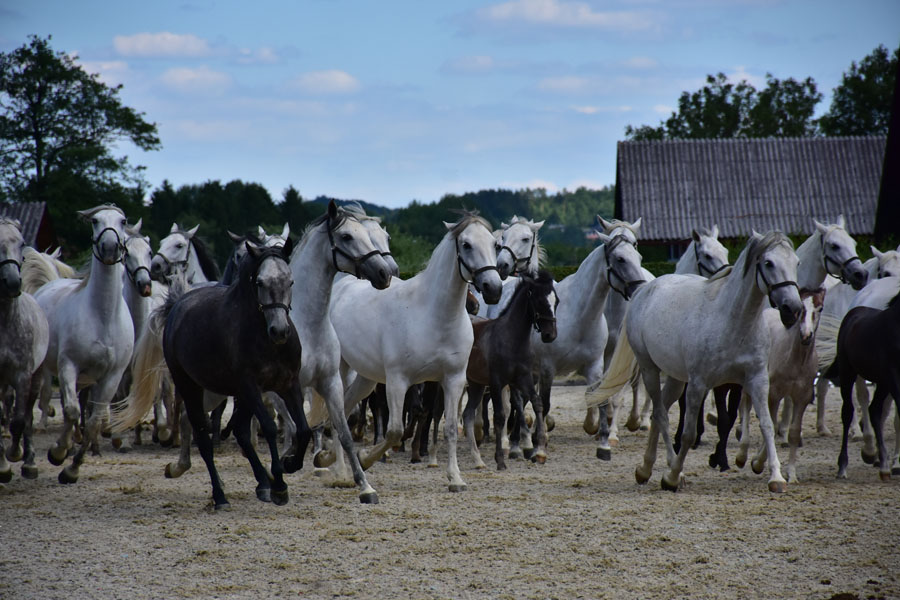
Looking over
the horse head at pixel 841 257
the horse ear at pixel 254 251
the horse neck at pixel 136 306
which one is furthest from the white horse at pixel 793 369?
the horse neck at pixel 136 306

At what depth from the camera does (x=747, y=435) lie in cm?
924

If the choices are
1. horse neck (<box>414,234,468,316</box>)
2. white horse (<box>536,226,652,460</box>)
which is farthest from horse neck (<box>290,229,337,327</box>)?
white horse (<box>536,226,652,460</box>)

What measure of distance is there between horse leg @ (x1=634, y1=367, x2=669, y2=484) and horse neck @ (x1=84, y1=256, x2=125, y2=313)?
5.20 meters

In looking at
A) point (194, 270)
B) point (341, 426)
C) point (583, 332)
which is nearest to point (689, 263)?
point (583, 332)

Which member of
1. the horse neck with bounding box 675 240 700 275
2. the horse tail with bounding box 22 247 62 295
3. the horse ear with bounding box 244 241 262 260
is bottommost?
the horse ear with bounding box 244 241 262 260

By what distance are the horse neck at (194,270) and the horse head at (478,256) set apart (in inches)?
208

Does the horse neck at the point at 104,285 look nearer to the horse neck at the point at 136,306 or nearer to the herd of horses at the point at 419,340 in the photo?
the herd of horses at the point at 419,340

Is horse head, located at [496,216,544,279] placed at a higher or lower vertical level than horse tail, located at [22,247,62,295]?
higher

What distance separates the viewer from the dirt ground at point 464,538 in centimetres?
521

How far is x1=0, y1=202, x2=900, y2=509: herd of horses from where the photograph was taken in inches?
287

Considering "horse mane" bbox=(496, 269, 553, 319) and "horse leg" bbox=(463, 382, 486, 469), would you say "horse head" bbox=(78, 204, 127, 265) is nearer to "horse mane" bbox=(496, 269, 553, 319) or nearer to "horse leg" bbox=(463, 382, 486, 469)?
"horse leg" bbox=(463, 382, 486, 469)

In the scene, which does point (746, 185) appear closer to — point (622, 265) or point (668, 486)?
point (622, 265)

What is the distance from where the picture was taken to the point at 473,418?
10.2m

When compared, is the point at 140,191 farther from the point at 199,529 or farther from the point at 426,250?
the point at 199,529
